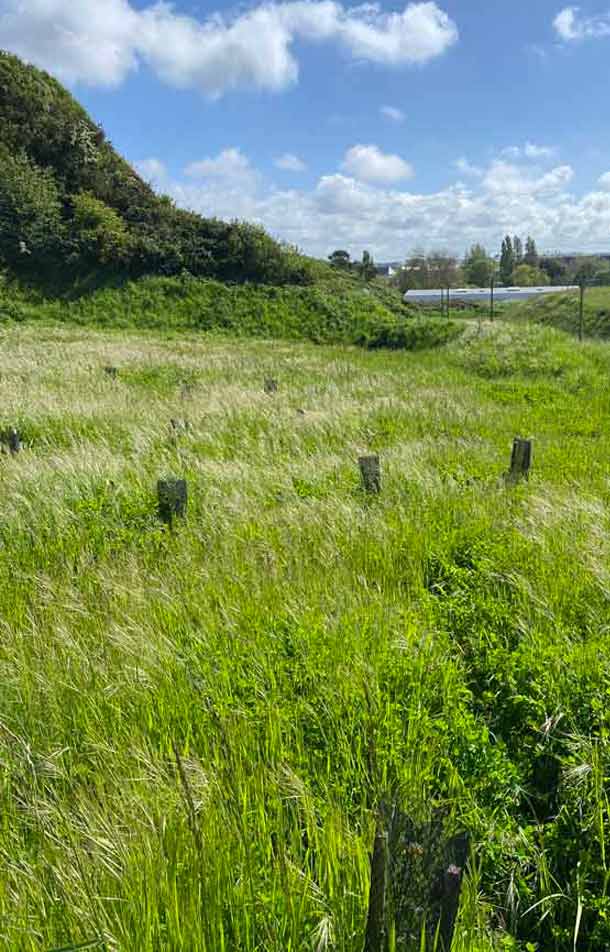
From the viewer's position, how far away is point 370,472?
6.06 meters

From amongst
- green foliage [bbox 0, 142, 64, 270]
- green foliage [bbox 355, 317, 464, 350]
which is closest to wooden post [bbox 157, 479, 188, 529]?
green foliage [bbox 355, 317, 464, 350]

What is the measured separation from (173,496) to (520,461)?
3815mm

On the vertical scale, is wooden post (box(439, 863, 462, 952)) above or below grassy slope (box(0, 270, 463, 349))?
below

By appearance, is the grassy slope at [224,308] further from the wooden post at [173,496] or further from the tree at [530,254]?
the tree at [530,254]

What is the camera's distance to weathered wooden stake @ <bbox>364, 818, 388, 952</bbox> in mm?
1497

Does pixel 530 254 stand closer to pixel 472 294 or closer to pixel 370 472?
pixel 472 294

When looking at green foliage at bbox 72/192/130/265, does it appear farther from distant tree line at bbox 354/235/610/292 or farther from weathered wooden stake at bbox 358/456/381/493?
distant tree line at bbox 354/235/610/292

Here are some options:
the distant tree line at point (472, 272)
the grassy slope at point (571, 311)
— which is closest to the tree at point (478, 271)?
the distant tree line at point (472, 272)

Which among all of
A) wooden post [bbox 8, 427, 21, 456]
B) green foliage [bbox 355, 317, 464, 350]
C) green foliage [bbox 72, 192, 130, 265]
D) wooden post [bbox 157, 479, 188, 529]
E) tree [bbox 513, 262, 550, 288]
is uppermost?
tree [bbox 513, 262, 550, 288]

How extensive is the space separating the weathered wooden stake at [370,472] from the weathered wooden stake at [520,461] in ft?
4.78

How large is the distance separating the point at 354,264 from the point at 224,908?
56158mm

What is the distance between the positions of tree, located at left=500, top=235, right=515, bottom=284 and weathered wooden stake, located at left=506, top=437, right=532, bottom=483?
97.2 metres

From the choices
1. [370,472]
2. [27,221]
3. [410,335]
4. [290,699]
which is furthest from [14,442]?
[27,221]

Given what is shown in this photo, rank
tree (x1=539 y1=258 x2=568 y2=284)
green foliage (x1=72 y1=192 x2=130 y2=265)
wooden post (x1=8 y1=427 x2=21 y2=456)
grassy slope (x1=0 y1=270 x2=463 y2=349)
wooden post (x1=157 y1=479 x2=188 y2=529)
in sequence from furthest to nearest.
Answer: tree (x1=539 y1=258 x2=568 y2=284) → green foliage (x1=72 y1=192 x2=130 y2=265) → grassy slope (x1=0 y1=270 x2=463 y2=349) → wooden post (x1=8 y1=427 x2=21 y2=456) → wooden post (x1=157 y1=479 x2=188 y2=529)
